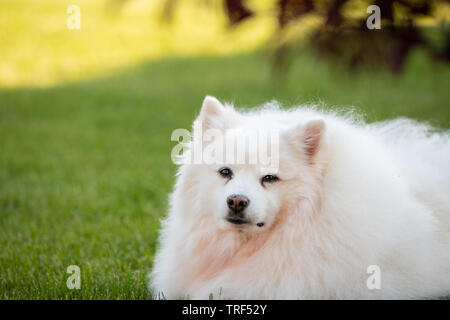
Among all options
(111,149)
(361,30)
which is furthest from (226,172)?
(111,149)

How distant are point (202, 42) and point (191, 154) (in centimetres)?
1339

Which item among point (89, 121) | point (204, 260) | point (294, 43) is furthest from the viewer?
point (89, 121)

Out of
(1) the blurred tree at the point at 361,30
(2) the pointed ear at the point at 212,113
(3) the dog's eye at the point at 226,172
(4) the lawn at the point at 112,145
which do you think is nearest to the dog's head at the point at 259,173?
(3) the dog's eye at the point at 226,172

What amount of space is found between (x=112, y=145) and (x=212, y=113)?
18.7 ft

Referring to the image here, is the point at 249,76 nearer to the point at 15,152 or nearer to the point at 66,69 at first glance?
the point at 66,69

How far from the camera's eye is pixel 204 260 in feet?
12.3

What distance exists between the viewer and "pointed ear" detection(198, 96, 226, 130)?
380cm

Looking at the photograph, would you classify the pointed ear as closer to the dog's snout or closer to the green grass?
the green grass

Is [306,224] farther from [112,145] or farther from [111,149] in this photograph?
[112,145]

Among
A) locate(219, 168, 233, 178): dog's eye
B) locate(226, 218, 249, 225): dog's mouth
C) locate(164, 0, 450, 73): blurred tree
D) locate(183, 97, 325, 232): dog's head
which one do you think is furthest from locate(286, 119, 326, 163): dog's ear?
locate(164, 0, 450, 73): blurred tree

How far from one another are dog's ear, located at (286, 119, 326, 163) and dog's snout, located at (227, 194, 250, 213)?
0.54m

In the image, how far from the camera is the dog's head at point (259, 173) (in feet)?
11.0

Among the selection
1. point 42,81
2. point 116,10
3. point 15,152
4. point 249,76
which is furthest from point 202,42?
point 116,10

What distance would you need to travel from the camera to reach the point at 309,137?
3494 millimetres
